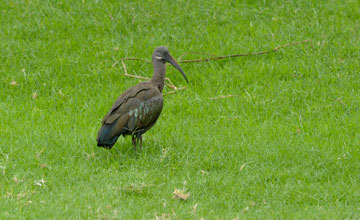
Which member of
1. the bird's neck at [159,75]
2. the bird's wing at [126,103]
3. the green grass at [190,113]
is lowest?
the green grass at [190,113]

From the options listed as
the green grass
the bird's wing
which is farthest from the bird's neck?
the green grass

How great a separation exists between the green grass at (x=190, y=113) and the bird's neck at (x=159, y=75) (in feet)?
2.01

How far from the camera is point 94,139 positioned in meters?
8.03

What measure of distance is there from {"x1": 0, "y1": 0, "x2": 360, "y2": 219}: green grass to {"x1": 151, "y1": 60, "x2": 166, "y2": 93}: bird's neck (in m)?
0.61

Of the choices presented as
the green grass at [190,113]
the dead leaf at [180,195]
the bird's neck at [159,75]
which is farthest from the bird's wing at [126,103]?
the dead leaf at [180,195]

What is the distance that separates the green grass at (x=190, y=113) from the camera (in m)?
6.61

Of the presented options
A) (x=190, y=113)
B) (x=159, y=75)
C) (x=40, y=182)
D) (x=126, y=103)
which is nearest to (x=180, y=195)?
(x=40, y=182)

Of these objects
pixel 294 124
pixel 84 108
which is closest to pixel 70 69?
pixel 84 108

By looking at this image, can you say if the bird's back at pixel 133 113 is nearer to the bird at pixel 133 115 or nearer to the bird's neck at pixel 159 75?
the bird at pixel 133 115

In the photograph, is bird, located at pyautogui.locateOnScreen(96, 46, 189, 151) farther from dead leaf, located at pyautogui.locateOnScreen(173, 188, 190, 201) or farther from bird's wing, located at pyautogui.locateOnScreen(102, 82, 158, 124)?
dead leaf, located at pyautogui.locateOnScreen(173, 188, 190, 201)

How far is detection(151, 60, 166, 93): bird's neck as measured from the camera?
27.1 ft

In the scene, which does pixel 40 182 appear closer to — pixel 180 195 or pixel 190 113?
pixel 180 195

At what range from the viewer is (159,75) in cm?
828

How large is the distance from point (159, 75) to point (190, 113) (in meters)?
1.01
